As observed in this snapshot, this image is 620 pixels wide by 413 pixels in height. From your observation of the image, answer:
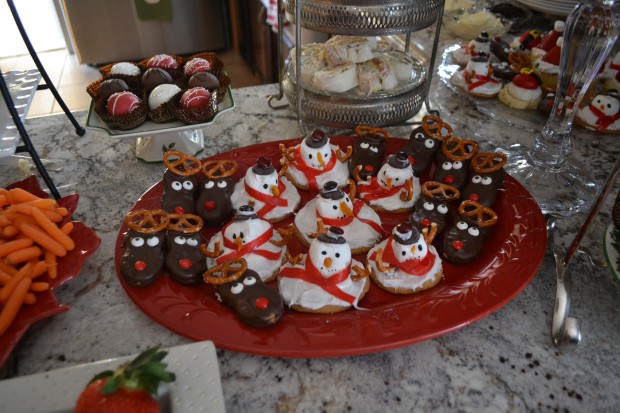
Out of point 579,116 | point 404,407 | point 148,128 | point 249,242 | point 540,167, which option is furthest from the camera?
point 579,116

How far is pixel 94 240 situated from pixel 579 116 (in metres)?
1.22

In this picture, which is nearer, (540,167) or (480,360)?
(480,360)

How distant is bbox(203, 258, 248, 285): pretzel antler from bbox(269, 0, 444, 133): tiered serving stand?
52 centimetres

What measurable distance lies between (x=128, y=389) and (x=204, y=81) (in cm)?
75

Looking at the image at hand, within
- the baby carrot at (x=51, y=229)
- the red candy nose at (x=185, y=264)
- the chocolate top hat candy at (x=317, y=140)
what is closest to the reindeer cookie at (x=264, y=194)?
the chocolate top hat candy at (x=317, y=140)

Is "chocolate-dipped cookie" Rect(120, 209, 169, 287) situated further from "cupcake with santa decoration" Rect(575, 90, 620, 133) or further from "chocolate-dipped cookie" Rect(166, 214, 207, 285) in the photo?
"cupcake with santa decoration" Rect(575, 90, 620, 133)

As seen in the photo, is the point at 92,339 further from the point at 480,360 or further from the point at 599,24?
the point at 599,24

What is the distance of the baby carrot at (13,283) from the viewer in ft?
2.49

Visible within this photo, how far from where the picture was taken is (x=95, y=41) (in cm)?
301

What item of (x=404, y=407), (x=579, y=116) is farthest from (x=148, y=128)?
(x=579, y=116)

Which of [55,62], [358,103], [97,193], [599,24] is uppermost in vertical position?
[599,24]

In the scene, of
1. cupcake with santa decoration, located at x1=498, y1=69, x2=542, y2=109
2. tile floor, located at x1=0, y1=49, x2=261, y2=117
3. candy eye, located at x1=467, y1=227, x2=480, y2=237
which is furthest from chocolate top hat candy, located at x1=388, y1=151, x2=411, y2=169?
tile floor, located at x1=0, y1=49, x2=261, y2=117

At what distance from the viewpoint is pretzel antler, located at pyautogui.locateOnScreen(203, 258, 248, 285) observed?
78 cm

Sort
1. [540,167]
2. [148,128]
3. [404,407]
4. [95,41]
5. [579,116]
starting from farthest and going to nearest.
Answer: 1. [95,41]
2. [579,116]
3. [540,167]
4. [148,128]
5. [404,407]
